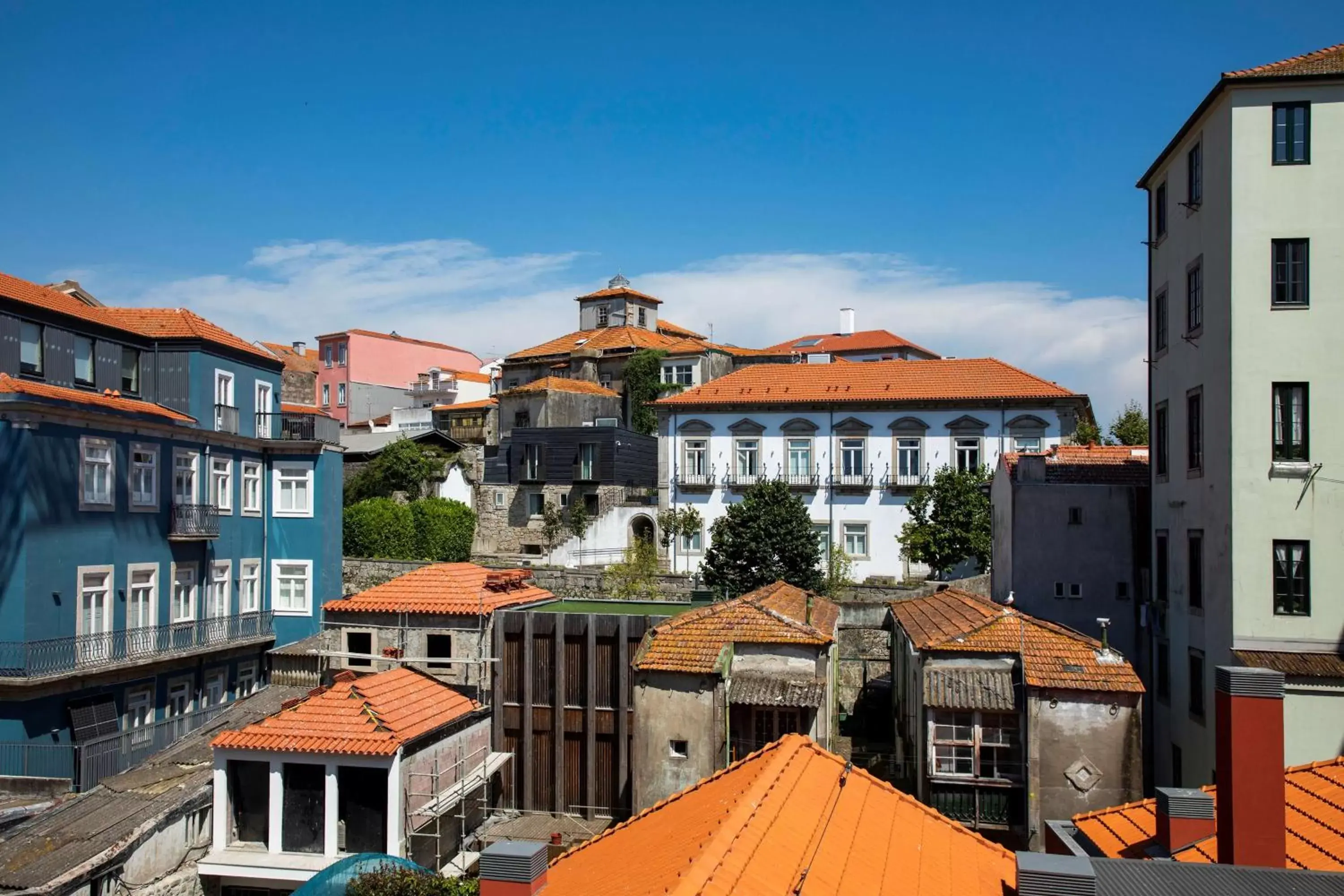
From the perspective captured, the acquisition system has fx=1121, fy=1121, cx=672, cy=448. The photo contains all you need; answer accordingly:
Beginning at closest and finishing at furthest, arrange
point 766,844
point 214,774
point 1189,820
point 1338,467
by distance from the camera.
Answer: point 766,844, point 1189,820, point 214,774, point 1338,467

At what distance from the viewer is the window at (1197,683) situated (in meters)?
22.2

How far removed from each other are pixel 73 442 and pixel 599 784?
1432 centimetres

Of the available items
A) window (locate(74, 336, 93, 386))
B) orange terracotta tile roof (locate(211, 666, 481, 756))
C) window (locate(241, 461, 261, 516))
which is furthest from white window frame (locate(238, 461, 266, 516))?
orange terracotta tile roof (locate(211, 666, 481, 756))

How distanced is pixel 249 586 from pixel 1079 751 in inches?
936

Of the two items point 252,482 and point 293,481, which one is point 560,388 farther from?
point 252,482

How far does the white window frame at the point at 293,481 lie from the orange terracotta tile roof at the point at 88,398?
12.5 feet

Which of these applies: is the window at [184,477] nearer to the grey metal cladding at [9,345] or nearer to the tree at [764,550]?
the grey metal cladding at [9,345]

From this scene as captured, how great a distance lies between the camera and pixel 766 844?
438 inches

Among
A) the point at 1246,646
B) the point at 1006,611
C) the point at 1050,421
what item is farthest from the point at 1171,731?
the point at 1050,421

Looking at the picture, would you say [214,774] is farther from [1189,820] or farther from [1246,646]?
[1246,646]

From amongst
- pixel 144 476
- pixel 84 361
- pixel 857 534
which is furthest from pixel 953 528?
pixel 84 361

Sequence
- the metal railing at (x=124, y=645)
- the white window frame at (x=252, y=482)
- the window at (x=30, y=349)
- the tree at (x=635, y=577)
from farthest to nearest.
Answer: the tree at (x=635, y=577), the white window frame at (x=252, y=482), the window at (x=30, y=349), the metal railing at (x=124, y=645)

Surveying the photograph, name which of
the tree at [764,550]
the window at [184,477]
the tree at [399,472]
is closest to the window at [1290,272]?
the tree at [764,550]

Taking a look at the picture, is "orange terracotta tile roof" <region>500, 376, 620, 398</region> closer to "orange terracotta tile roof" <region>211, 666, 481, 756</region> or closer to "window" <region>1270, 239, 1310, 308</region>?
"orange terracotta tile roof" <region>211, 666, 481, 756</region>
